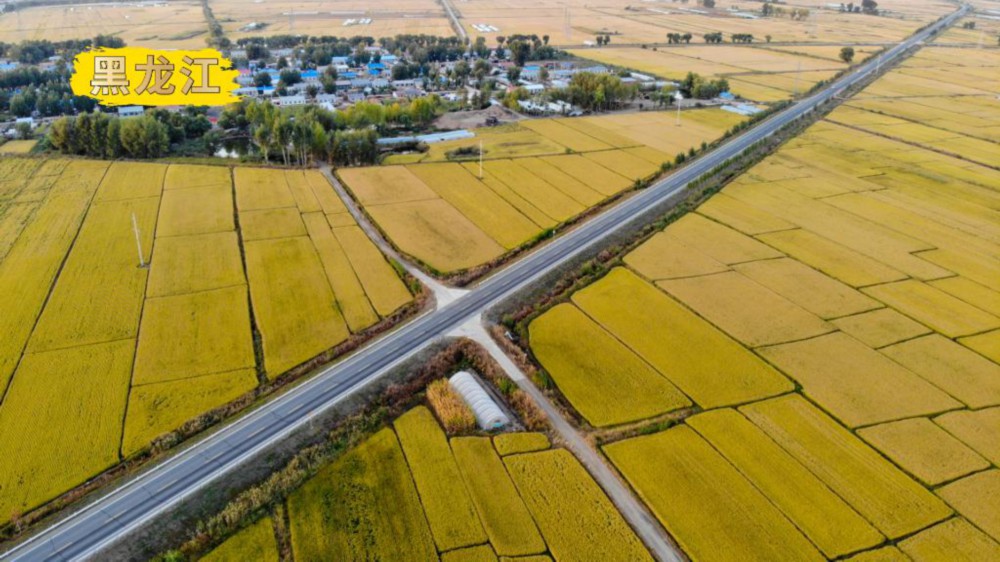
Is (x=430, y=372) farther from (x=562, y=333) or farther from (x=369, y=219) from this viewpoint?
(x=369, y=219)

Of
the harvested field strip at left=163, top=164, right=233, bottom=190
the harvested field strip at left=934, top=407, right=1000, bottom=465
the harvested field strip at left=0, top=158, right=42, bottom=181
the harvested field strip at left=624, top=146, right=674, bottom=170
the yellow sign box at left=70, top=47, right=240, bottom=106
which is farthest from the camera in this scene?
the yellow sign box at left=70, top=47, right=240, bottom=106

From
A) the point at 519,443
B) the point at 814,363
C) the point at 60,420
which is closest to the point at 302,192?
the point at 60,420

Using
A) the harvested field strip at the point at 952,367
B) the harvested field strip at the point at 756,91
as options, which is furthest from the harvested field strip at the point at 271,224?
the harvested field strip at the point at 756,91

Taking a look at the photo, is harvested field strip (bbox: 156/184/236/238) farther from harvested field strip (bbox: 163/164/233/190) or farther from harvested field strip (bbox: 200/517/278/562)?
harvested field strip (bbox: 200/517/278/562)

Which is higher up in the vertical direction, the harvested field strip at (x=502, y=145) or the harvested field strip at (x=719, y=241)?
the harvested field strip at (x=502, y=145)

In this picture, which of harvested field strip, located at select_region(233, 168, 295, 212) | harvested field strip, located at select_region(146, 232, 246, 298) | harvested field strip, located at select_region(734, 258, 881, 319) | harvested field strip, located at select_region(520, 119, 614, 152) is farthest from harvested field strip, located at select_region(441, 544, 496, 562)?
harvested field strip, located at select_region(520, 119, 614, 152)

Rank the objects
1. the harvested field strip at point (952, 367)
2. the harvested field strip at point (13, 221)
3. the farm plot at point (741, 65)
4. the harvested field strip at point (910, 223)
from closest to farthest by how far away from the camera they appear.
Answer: the harvested field strip at point (952, 367) → the harvested field strip at point (13, 221) → the harvested field strip at point (910, 223) → the farm plot at point (741, 65)

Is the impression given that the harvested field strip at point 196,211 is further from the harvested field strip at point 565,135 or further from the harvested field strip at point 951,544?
the harvested field strip at point 951,544
